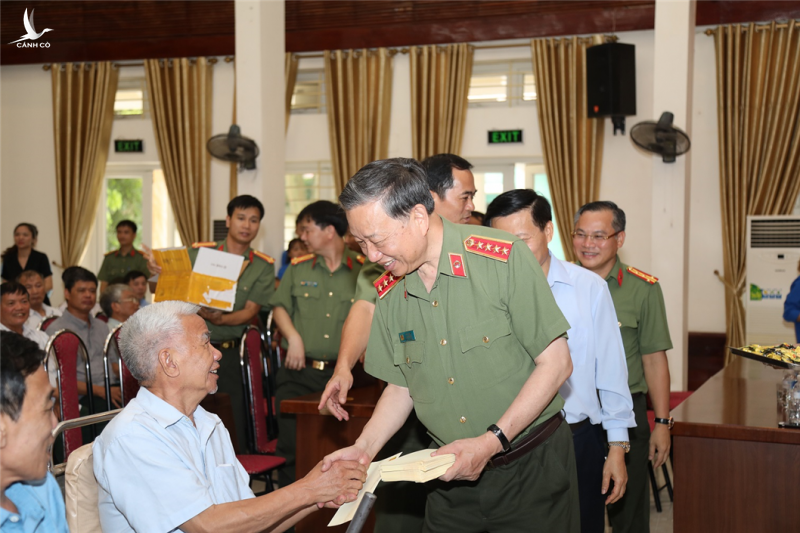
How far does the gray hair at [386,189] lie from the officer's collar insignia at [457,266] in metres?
0.19

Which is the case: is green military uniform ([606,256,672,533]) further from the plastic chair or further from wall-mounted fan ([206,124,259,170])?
wall-mounted fan ([206,124,259,170])

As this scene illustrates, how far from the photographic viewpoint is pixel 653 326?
3.14 meters

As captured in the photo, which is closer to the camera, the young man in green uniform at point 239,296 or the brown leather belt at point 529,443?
the brown leather belt at point 529,443

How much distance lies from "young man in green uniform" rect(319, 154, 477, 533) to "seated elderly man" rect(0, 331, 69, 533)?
1.28 meters

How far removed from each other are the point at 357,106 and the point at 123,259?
10.4 feet

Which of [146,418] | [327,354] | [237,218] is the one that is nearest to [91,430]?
[327,354]

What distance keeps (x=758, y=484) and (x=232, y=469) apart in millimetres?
1788

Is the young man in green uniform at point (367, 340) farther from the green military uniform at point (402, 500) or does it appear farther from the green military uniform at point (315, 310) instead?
the green military uniform at point (315, 310)

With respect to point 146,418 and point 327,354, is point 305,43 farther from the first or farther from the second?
point 146,418

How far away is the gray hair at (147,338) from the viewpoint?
71.5 inches

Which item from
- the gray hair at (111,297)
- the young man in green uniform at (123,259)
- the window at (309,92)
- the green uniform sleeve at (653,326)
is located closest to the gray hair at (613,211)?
the green uniform sleeve at (653,326)

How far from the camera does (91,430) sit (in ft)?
11.4

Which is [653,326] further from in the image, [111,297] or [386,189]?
[111,297]

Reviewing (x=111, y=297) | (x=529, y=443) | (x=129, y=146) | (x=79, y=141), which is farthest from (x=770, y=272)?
(x=79, y=141)
